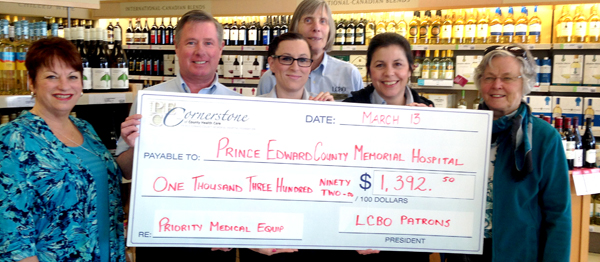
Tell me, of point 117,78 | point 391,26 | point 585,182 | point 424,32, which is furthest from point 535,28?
point 117,78

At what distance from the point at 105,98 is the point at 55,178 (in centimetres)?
111

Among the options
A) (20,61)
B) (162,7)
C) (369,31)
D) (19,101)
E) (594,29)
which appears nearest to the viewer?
(19,101)

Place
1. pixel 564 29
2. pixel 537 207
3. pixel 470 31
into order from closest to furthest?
1. pixel 537 207
2. pixel 564 29
3. pixel 470 31

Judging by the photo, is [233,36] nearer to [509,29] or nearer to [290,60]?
[509,29]

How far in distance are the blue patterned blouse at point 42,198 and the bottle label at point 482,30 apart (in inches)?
151

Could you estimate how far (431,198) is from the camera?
5.68 ft

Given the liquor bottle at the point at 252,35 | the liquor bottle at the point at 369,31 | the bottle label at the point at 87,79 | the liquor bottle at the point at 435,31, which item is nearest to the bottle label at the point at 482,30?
the liquor bottle at the point at 435,31

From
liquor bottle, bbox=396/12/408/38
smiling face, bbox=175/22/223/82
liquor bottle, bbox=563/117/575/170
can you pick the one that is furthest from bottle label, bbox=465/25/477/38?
smiling face, bbox=175/22/223/82

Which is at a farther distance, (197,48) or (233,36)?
(233,36)

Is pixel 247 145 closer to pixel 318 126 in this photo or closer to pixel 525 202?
pixel 318 126

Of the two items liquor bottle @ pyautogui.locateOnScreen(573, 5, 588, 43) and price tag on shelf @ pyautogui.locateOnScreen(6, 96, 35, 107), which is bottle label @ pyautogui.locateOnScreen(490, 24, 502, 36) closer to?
liquor bottle @ pyautogui.locateOnScreen(573, 5, 588, 43)

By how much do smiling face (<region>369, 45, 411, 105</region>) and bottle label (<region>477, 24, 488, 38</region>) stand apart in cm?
285

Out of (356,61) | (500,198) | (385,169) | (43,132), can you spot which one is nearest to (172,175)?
(43,132)

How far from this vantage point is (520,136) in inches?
64.9
